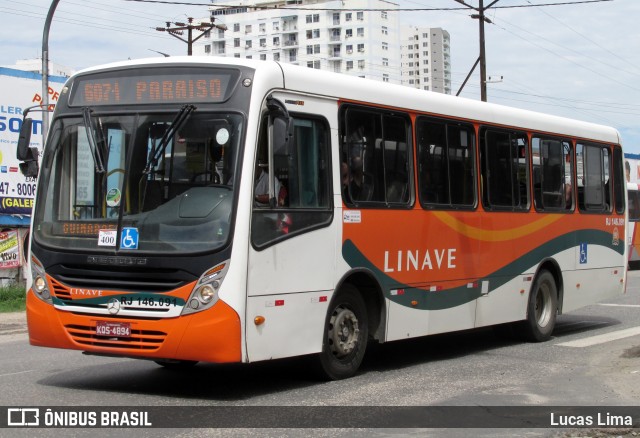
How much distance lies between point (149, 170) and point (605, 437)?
4.54 meters

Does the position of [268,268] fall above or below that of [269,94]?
below

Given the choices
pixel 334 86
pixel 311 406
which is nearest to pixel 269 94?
pixel 334 86

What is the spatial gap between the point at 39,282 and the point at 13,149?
14.7 meters

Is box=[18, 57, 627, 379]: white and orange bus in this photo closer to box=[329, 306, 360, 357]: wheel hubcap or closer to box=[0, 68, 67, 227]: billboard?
box=[329, 306, 360, 357]: wheel hubcap

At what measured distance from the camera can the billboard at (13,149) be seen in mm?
22719

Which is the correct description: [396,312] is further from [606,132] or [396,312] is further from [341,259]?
[606,132]

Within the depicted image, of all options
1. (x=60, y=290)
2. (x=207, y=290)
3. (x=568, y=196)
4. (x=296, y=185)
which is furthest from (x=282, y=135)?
(x=568, y=196)

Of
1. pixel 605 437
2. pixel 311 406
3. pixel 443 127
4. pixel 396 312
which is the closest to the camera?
pixel 605 437

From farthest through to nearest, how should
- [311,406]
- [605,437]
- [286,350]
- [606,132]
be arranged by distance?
1. [606,132]
2. [286,350]
3. [311,406]
4. [605,437]

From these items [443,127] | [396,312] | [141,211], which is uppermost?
[443,127]

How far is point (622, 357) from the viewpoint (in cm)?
1228

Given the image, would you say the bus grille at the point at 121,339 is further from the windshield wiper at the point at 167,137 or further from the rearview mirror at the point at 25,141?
the rearview mirror at the point at 25,141

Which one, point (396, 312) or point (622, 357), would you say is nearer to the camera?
point (396, 312)

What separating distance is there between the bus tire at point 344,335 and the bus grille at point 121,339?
183 cm
